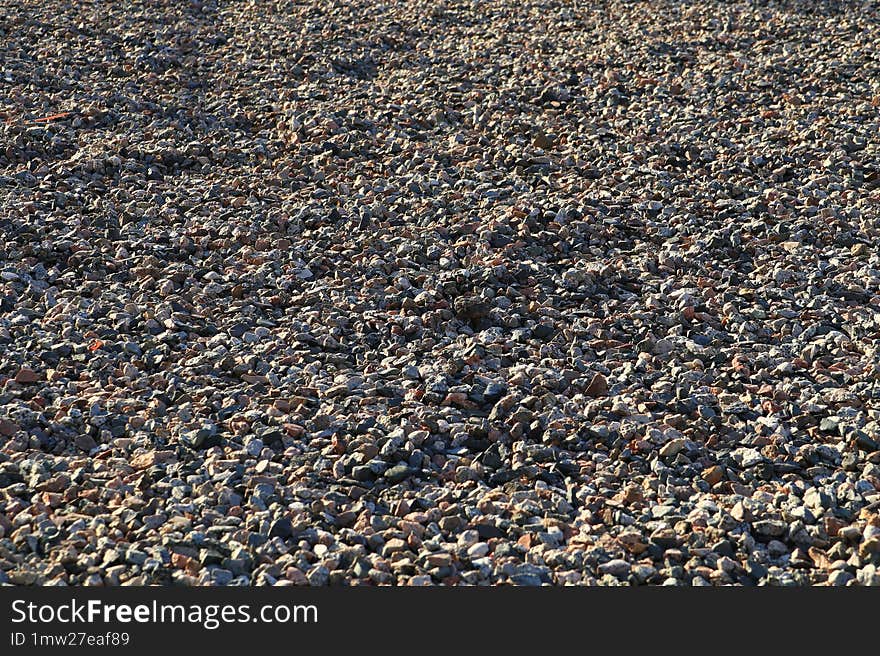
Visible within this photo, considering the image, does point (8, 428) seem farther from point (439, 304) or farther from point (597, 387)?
point (597, 387)

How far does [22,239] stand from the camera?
Result: 5055 mm

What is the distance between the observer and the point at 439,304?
15.1 ft

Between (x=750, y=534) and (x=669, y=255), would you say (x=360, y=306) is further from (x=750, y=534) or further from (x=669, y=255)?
(x=750, y=534)

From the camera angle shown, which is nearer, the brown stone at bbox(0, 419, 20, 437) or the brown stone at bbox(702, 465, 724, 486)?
the brown stone at bbox(702, 465, 724, 486)

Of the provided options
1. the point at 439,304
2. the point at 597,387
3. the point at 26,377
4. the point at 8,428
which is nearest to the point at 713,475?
the point at 597,387

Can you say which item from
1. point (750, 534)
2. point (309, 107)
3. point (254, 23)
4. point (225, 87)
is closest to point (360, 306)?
point (750, 534)

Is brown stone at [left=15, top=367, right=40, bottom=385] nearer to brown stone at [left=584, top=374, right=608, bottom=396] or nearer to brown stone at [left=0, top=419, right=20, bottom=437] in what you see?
brown stone at [left=0, top=419, right=20, bottom=437]

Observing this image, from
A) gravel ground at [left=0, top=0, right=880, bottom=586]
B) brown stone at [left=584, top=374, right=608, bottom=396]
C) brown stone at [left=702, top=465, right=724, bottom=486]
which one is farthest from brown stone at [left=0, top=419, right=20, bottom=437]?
brown stone at [left=702, top=465, right=724, bottom=486]

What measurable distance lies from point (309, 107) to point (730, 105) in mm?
2873

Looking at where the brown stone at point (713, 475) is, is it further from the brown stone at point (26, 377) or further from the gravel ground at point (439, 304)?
the brown stone at point (26, 377)

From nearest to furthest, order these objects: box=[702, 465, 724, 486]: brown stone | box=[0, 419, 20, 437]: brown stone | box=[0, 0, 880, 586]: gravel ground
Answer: box=[0, 0, 880, 586]: gravel ground, box=[702, 465, 724, 486]: brown stone, box=[0, 419, 20, 437]: brown stone

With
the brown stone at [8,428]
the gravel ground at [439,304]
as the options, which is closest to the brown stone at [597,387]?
the gravel ground at [439,304]

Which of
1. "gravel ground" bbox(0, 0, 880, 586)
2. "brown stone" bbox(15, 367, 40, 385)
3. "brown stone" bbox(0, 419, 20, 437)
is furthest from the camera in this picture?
"brown stone" bbox(15, 367, 40, 385)

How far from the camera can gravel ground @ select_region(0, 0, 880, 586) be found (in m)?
3.26
